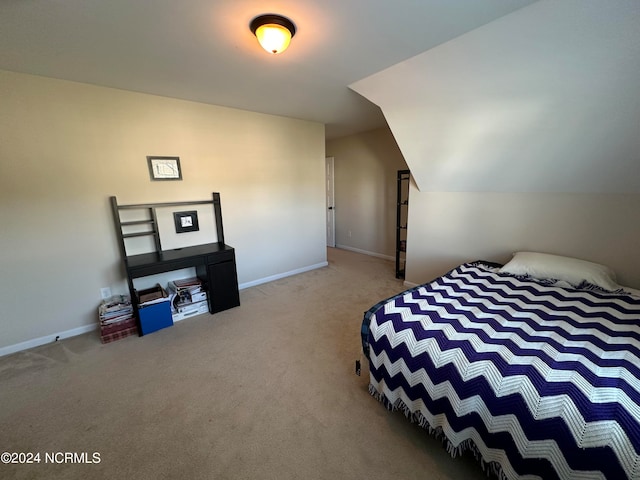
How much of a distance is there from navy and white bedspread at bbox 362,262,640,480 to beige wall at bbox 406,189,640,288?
519mm

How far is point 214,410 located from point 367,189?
4.20 metres

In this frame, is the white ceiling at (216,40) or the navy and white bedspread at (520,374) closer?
the navy and white bedspread at (520,374)

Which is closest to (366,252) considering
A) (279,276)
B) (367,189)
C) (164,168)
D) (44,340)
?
(367,189)

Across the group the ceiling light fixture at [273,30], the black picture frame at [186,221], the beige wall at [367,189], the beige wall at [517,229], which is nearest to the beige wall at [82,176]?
the black picture frame at [186,221]

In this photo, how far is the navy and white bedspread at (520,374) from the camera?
0.91 m

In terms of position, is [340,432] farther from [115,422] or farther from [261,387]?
[115,422]

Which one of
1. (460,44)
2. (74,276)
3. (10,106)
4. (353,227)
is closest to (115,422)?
(74,276)

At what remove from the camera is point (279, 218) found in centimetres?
380

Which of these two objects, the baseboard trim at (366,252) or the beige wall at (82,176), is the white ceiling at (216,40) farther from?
the baseboard trim at (366,252)

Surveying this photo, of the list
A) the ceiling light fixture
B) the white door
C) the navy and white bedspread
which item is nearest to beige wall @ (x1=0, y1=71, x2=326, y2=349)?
the ceiling light fixture

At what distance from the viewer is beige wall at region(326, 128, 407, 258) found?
4477 millimetres

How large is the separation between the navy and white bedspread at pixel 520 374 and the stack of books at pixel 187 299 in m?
2.01

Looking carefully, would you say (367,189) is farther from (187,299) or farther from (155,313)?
(155,313)

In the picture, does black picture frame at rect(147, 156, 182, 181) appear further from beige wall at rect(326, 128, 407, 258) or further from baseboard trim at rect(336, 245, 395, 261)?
baseboard trim at rect(336, 245, 395, 261)
